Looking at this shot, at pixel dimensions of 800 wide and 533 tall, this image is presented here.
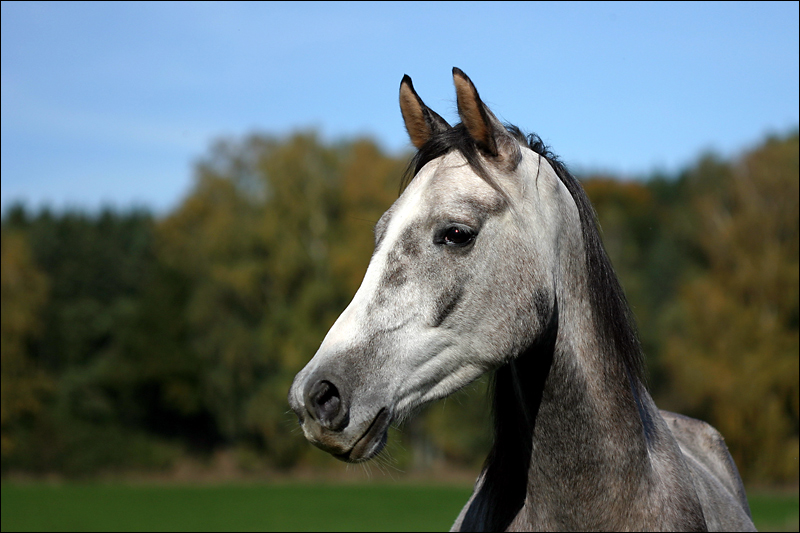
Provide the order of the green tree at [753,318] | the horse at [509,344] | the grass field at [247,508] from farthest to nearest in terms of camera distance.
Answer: the green tree at [753,318] < the grass field at [247,508] < the horse at [509,344]

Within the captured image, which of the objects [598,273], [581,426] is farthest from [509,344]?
[598,273]

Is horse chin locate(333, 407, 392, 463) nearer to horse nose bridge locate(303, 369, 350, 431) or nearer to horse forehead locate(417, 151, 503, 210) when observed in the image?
horse nose bridge locate(303, 369, 350, 431)

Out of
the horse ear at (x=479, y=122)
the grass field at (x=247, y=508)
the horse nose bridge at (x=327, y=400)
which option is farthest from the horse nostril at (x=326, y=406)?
the grass field at (x=247, y=508)

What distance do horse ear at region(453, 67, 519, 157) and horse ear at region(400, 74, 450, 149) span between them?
32cm

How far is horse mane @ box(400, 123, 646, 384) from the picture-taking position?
296cm

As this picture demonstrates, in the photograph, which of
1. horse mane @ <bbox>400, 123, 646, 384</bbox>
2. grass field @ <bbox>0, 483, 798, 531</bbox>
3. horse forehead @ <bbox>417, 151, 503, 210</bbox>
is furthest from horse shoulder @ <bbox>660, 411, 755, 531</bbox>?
grass field @ <bbox>0, 483, 798, 531</bbox>

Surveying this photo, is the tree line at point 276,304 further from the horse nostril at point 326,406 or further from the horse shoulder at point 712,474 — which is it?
the horse nostril at point 326,406

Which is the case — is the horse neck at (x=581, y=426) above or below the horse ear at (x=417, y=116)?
below

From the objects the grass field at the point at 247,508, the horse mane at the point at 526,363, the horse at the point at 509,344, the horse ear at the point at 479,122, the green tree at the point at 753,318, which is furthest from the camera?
the green tree at the point at 753,318

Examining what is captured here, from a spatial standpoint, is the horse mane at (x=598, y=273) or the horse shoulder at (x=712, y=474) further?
the horse shoulder at (x=712, y=474)

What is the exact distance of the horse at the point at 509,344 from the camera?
264 cm

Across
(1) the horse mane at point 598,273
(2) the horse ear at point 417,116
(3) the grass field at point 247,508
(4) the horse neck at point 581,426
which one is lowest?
(3) the grass field at point 247,508

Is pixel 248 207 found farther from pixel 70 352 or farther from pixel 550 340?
pixel 550 340

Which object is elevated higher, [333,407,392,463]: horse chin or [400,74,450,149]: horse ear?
[400,74,450,149]: horse ear
